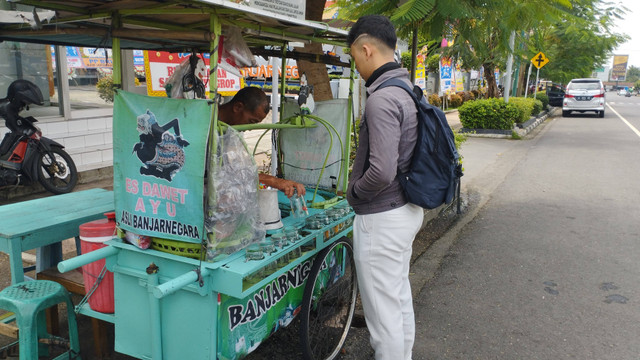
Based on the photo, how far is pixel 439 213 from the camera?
6320mm

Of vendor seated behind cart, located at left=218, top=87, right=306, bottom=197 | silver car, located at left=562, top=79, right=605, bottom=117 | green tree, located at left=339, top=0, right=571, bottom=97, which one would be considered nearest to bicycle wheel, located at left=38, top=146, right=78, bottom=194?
vendor seated behind cart, located at left=218, top=87, right=306, bottom=197

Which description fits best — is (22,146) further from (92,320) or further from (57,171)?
(92,320)

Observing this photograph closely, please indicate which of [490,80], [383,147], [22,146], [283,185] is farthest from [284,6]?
[490,80]

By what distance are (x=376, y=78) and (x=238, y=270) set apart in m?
1.13

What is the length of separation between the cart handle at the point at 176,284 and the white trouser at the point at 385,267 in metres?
Answer: 0.79

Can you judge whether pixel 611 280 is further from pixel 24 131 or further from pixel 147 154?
pixel 24 131

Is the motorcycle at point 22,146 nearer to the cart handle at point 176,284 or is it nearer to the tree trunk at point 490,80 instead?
the cart handle at point 176,284

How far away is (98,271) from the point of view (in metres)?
2.54

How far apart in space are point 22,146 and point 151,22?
14.6 ft

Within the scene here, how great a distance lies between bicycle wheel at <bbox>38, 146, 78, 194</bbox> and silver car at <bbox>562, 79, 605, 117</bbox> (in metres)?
21.6

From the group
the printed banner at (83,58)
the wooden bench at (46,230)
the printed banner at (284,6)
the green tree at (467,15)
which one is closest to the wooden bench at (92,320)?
the wooden bench at (46,230)

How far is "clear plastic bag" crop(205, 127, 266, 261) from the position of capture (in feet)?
7.14

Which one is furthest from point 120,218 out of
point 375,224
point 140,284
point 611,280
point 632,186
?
point 632,186

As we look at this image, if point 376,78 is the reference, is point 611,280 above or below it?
below
